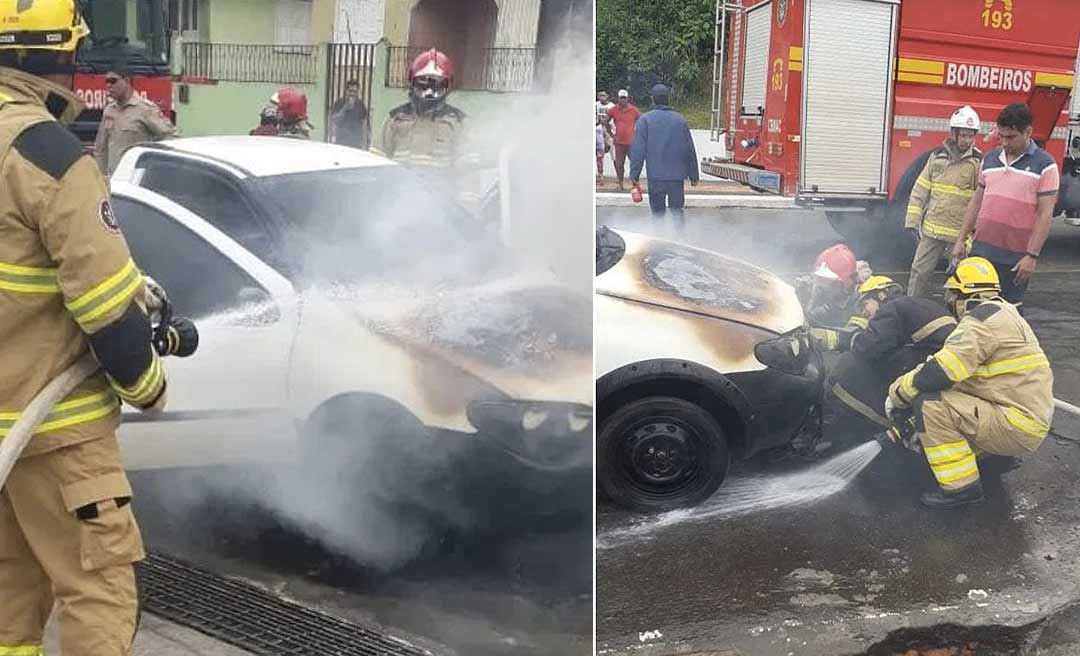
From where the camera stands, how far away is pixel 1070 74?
3551 millimetres

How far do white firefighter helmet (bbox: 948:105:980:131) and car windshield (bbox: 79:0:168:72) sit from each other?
2.37m

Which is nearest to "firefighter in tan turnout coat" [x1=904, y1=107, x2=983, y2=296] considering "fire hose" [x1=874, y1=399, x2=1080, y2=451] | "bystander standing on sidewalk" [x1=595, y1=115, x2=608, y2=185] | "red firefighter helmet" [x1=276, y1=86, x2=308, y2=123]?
"fire hose" [x1=874, y1=399, x2=1080, y2=451]

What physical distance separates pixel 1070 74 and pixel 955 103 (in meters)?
0.45

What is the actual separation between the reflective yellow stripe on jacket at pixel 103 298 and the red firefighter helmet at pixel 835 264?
2209 millimetres

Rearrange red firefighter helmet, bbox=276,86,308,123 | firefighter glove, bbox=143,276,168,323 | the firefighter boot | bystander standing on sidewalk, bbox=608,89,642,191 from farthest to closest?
the firefighter boot → bystander standing on sidewalk, bbox=608,89,642,191 → red firefighter helmet, bbox=276,86,308,123 → firefighter glove, bbox=143,276,168,323

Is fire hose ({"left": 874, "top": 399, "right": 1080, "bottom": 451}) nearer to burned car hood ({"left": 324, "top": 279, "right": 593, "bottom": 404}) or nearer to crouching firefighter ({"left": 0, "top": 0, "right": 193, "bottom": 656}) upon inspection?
burned car hood ({"left": 324, "top": 279, "right": 593, "bottom": 404})

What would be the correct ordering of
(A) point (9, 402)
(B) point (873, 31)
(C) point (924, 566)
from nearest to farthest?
(A) point (9, 402), (B) point (873, 31), (C) point (924, 566)

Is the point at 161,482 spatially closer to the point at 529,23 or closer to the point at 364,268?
the point at 364,268

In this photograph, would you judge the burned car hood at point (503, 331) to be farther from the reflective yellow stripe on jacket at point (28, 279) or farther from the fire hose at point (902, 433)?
the fire hose at point (902, 433)

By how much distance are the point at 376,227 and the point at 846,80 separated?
167 cm

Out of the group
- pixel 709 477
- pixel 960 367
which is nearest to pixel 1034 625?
pixel 960 367

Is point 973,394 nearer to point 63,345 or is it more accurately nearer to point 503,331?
point 503,331

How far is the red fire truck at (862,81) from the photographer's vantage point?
133 inches

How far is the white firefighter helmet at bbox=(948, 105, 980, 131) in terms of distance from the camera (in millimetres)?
3438
